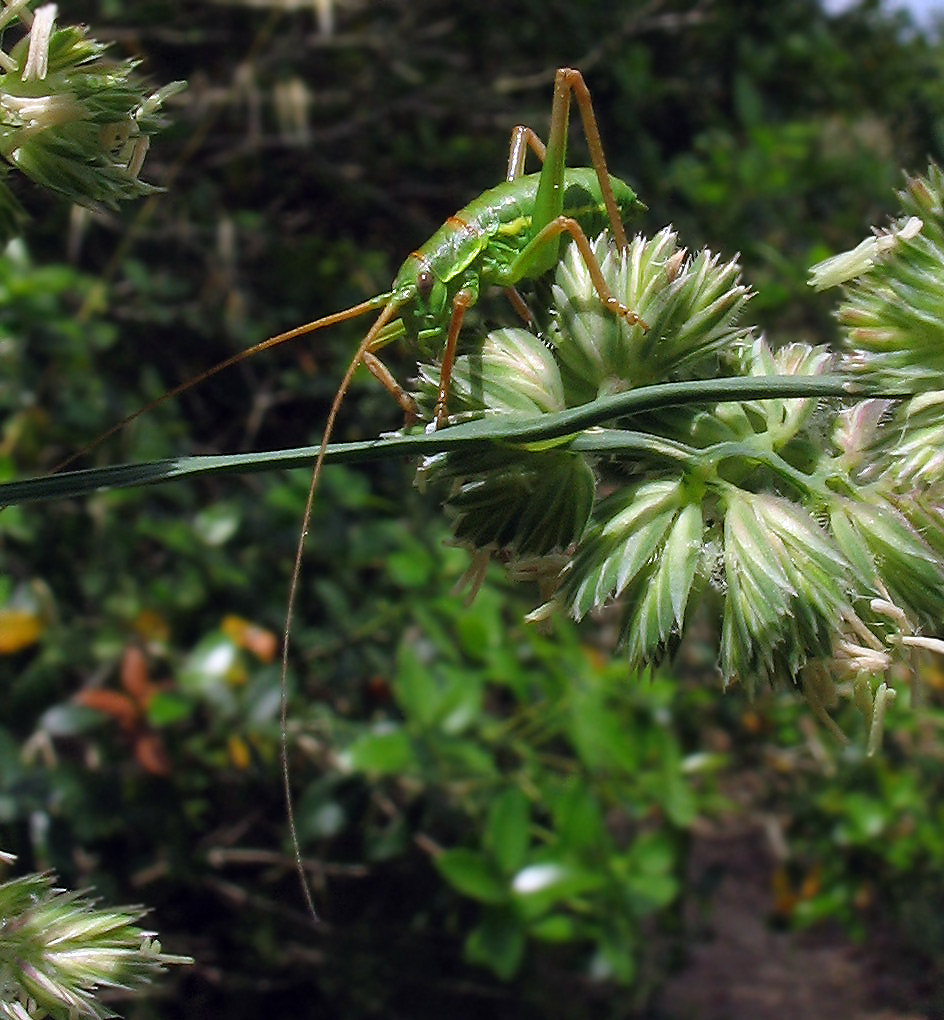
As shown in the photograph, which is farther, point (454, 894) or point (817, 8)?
point (817, 8)

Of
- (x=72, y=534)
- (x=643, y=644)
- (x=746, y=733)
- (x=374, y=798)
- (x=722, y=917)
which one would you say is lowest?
(x=722, y=917)

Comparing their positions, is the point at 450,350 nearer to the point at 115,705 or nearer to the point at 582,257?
the point at 582,257

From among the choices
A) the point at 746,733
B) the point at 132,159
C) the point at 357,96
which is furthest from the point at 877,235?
the point at 357,96

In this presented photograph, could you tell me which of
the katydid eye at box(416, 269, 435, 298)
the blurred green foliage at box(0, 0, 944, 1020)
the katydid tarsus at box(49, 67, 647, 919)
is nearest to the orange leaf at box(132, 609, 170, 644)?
the blurred green foliage at box(0, 0, 944, 1020)

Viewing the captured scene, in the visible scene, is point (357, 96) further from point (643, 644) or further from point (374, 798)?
point (643, 644)

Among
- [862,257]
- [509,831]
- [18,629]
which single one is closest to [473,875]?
[509,831]
